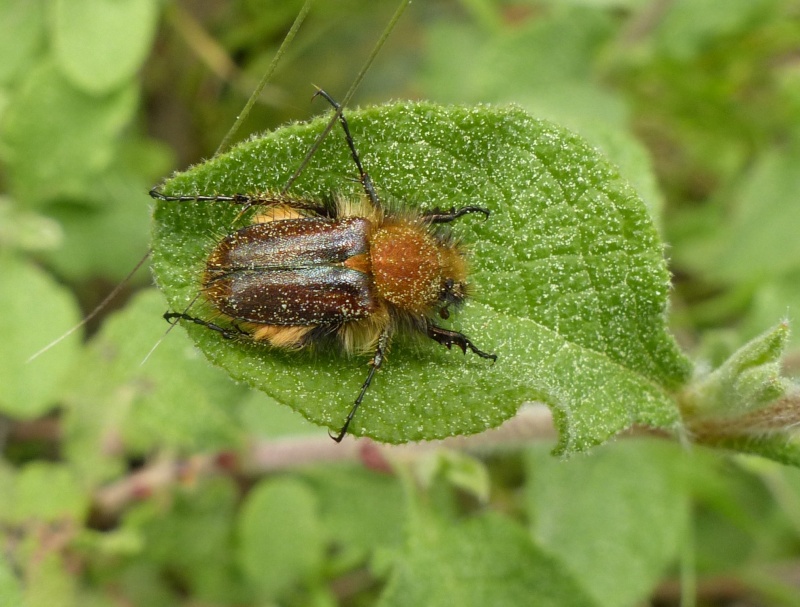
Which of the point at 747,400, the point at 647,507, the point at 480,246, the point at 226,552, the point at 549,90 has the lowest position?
the point at 226,552

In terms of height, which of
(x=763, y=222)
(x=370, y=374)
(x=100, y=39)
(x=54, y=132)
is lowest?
(x=370, y=374)

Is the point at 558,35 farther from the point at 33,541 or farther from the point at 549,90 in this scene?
the point at 33,541

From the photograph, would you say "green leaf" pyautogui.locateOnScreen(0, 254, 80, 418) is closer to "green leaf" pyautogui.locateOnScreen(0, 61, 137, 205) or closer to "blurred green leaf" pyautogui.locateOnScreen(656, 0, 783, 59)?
"green leaf" pyautogui.locateOnScreen(0, 61, 137, 205)

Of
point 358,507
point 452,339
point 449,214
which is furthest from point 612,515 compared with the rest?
point 449,214

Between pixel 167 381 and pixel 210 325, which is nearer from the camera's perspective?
pixel 210 325

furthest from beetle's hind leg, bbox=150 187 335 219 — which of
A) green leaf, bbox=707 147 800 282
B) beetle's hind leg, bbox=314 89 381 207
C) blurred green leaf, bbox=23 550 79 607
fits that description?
green leaf, bbox=707 147 800 282

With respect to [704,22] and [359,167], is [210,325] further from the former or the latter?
[704,22]

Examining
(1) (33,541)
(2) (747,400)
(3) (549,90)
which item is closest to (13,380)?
(1) (33,541)
